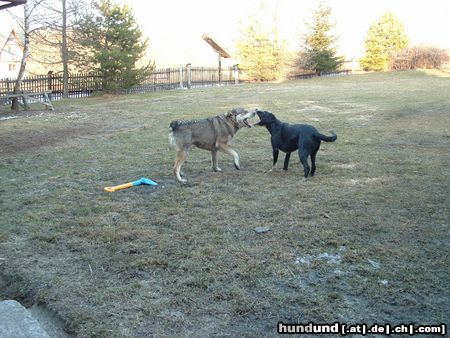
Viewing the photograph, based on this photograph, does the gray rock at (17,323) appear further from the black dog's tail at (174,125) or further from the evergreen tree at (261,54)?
the evergreen tree at (261,54)

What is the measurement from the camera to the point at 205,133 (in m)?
7.21

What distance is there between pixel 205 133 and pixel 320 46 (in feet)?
110

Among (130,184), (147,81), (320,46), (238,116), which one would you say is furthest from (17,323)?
(320,46)

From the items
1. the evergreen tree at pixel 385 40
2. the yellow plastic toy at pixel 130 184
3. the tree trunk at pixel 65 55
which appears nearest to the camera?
the yellow plastic toy at pixel 130 184

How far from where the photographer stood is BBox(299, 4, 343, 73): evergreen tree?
37406 millimetres

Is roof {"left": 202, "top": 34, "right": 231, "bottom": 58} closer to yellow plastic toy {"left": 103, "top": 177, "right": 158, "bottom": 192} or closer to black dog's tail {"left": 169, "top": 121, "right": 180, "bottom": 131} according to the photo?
black dog's tail {"left": 169, "top": 121, "right": 180, "bottom": 131}

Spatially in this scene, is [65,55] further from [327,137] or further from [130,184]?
[327,137]

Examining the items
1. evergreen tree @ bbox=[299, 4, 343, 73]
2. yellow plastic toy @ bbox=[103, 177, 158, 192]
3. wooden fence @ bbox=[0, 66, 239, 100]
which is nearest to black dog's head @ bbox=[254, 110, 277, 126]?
yellow plastic toy @ bbox=[103, 177, 158, 192]

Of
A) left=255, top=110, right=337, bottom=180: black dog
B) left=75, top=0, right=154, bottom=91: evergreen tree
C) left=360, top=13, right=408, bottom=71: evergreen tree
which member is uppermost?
left=360, top=13, right=408, bottom=71: evergreen tree

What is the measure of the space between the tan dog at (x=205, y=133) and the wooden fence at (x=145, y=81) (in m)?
19.5

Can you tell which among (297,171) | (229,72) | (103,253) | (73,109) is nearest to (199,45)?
(229,72)

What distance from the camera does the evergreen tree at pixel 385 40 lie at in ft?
127

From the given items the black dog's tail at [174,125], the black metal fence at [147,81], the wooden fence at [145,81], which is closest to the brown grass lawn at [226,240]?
the black dog's tail at [174,125]

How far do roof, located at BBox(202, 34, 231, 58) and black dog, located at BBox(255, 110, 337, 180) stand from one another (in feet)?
126
